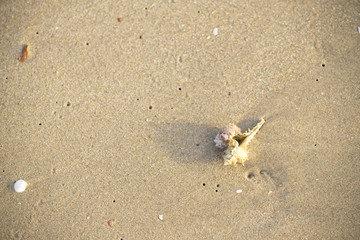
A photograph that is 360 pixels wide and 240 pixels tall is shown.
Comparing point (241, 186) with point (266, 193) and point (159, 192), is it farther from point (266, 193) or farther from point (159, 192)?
point (159, 192)

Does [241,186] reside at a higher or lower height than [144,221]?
higher

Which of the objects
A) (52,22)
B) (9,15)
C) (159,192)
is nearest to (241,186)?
(159,192)

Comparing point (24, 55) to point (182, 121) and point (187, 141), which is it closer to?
point (182, 121)

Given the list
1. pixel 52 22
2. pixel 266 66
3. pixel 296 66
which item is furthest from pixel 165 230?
pixel 52 22

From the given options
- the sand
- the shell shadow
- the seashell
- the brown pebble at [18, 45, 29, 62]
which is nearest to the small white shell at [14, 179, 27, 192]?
the sand

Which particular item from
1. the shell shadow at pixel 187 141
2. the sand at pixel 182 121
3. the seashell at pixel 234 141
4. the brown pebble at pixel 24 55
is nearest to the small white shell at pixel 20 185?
the sand at pixel 182 121

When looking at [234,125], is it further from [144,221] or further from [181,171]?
[144,221]

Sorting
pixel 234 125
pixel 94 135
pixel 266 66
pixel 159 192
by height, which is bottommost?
pixel 159 192

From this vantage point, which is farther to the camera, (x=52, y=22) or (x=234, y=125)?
(x=52, y=22)
